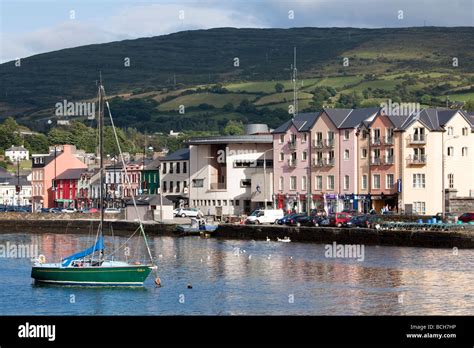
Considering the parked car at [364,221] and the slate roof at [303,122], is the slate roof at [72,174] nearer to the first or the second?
the slate roof at [303,122]

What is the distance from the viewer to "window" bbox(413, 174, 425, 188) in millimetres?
104938

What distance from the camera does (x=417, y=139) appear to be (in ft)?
346

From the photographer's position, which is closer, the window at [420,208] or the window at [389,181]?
the window at [420,208]

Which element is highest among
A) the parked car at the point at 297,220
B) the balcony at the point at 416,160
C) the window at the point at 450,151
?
the window at the point at 450,151

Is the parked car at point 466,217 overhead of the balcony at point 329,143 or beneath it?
beneath

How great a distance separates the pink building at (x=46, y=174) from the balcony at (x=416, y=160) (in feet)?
244

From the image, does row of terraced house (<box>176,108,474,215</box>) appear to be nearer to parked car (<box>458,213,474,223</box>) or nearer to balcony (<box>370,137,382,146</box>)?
balcony (<box>370,137,382,146</box>)

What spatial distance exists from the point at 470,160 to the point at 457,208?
27.3ft

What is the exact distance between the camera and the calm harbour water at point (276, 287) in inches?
2053

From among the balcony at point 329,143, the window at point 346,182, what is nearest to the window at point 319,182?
the balcony at point 329,143

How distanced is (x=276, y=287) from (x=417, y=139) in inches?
1925
